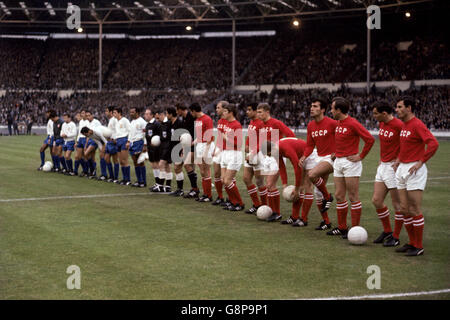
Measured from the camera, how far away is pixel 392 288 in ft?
21.2

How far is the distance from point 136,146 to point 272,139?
6.28 m

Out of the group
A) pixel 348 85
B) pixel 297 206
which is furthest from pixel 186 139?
pixel 348 85

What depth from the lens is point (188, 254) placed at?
8.09 metres

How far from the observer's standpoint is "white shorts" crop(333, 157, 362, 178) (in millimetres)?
8984

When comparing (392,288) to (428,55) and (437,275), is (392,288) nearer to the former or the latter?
(437,275)

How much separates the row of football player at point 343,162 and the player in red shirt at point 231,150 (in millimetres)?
20

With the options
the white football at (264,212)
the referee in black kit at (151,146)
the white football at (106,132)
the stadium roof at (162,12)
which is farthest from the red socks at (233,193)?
the stadium roof at (162,12)

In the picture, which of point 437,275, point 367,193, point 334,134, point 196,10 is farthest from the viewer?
point 196,10

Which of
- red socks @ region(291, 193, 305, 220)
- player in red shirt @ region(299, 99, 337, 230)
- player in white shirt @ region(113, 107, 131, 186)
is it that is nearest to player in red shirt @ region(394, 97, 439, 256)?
player in red shirt @ region(299, 99, 337, 230)

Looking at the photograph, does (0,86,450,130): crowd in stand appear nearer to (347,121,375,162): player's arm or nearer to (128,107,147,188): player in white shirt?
(128,107,147,188): player in white shirt

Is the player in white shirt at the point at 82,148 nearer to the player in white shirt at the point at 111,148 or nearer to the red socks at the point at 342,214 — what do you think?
A: the player in white shirt at the point at 111,148

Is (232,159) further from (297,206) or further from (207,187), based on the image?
(297,206)
